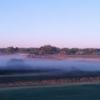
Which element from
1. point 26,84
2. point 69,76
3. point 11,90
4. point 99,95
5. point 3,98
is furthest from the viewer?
point 69,76

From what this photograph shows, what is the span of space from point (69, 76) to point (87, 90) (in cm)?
557

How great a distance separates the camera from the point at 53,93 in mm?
18828

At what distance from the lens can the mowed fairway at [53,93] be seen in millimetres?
17594

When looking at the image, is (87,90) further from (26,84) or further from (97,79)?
(97,79)

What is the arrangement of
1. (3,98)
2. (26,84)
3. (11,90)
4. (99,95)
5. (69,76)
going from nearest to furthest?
(3,98) < (99,95) < (11,90) < (26,84) < (69,76)

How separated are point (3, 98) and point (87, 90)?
15.2 ft

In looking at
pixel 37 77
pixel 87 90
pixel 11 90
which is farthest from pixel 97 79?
pixel 11 90

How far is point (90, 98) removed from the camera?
17.7 metres

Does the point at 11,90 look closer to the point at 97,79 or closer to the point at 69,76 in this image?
the point at 69,76

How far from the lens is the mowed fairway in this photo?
57.7 ft

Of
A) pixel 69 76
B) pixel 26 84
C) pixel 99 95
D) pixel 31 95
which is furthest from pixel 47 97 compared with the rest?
pixel 69 76

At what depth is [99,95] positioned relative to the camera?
1844 cm

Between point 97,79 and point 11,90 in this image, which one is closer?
point 11,90

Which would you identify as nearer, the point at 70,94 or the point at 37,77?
the point at 70,94
